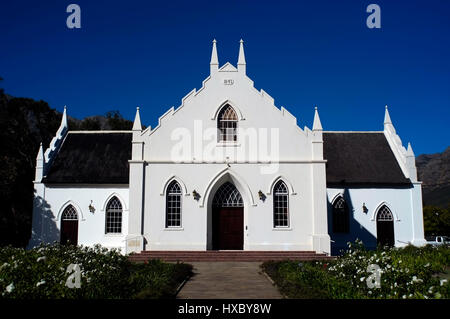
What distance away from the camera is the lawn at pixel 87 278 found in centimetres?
932

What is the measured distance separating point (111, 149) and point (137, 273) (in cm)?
1797

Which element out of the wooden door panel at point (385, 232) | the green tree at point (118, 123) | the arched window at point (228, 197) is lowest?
the wooden door panel at point (385, 232)

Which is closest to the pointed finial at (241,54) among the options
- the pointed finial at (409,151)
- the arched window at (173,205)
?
the arched window at (173,205)

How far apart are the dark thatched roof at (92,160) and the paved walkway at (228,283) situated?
10.8 meters

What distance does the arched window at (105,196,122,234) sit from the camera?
26.7 meters

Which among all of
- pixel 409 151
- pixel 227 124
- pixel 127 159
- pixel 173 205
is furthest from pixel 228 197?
→ pixel 409 151

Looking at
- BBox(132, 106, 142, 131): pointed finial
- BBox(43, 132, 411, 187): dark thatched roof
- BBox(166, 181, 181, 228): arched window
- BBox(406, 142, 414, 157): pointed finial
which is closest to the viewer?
BBox(166, 181, 181, 228): arched window

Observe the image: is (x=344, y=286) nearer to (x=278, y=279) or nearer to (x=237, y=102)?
(x=278, y=279)

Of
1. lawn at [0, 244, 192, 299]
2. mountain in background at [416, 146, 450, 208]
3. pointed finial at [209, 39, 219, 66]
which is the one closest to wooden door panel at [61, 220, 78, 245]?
lawn at [0, 244, 192, 299]

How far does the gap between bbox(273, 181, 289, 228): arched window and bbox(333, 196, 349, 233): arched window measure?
5.53 metres

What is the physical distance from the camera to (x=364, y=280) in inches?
459

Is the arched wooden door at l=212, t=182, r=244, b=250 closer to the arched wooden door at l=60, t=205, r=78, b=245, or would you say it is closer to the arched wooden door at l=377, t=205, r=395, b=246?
the arched wooden door at l=60, t=205, r=78, b=245

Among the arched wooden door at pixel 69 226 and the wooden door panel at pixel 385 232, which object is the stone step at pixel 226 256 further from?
the wooden door panel at pixel 385 232
